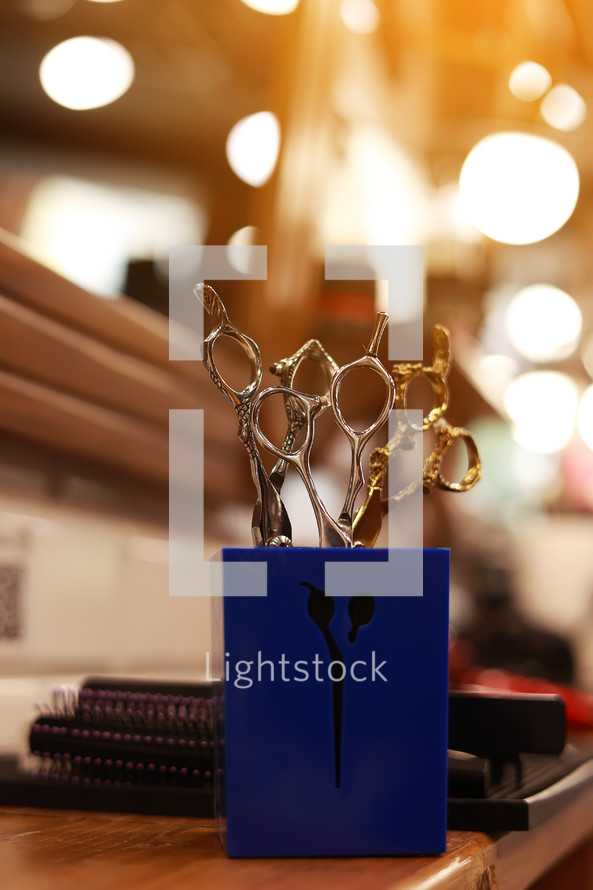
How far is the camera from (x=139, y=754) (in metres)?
0.49

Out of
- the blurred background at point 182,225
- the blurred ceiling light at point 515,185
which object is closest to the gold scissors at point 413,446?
the blurred background at point 182,225

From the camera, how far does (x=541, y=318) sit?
2.28m

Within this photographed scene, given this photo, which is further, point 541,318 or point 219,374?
point 541,318

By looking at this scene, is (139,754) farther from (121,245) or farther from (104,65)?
(104,65)

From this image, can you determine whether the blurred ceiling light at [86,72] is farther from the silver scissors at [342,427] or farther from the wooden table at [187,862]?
the wooden table at [187,862]

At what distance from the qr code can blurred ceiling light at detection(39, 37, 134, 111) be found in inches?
17.3

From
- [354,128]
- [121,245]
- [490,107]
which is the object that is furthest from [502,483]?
[121,245]

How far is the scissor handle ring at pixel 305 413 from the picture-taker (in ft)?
1.42

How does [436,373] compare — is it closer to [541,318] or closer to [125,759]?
[125,759]

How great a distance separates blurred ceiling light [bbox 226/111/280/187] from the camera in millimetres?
1005

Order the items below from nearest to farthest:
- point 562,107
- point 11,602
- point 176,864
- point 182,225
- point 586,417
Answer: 1. point 176,864
2. point 11,602
3. point 182,225
4. point 562,107
5. point 586,417

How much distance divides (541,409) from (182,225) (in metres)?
1.62

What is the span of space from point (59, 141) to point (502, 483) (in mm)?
1631

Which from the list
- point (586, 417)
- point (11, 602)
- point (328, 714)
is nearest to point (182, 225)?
point (11, 602)
